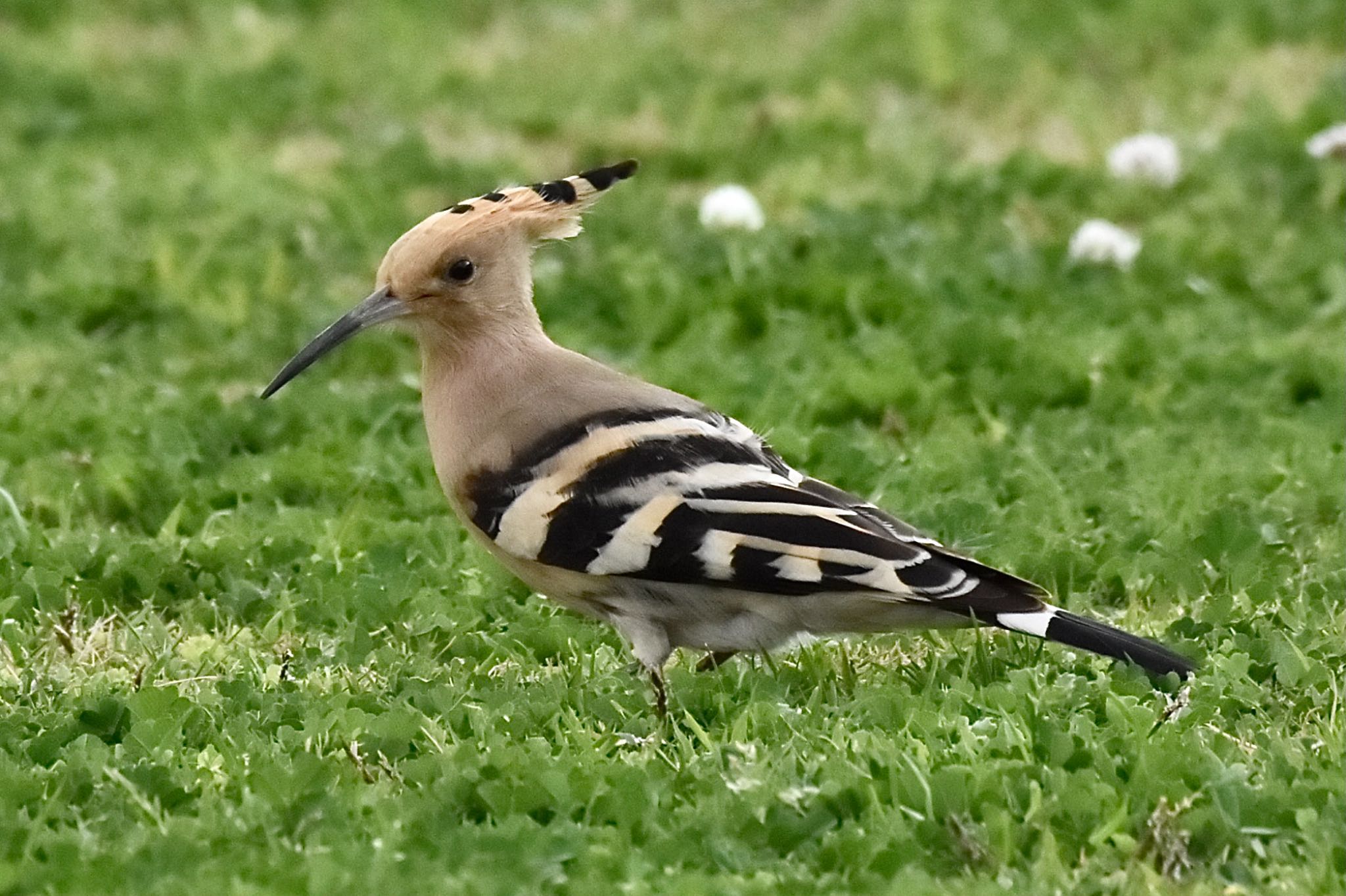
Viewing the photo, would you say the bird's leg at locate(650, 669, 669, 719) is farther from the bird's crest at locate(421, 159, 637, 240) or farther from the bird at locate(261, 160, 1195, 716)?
the bird's crest at locate(421, 159, 637, 240)

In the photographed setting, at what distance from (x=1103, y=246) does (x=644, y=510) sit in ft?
11.6

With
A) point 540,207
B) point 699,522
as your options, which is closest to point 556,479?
point 699,522

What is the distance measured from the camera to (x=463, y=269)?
4625mm

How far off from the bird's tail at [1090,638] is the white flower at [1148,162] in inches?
172

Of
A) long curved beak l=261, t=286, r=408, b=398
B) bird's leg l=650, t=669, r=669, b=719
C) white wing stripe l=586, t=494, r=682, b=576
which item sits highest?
long curved beak l=261, t=286, r=408, b=398

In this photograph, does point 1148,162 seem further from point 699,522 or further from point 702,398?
point 699,522

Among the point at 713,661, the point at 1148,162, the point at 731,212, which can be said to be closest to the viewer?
the point at 713,661

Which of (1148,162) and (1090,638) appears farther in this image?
(1148,162)

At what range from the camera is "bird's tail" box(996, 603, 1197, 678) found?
155 inches

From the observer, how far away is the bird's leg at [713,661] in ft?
14.3

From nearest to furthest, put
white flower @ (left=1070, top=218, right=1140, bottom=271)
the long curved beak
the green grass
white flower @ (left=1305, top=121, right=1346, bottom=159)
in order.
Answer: the green grass → the long curved beak → white flower @ (left=1070, top=218, right=1140, bottom=271) → white flower @ (left=1305, top=121, right=1346, bottom=159)

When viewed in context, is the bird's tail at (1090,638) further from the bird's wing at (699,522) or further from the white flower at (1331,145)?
the white flower at (1331,145)

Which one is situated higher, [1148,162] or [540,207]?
[540,207]

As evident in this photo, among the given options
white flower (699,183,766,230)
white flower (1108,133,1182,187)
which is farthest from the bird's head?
white flower (1108,133,1182,187)
